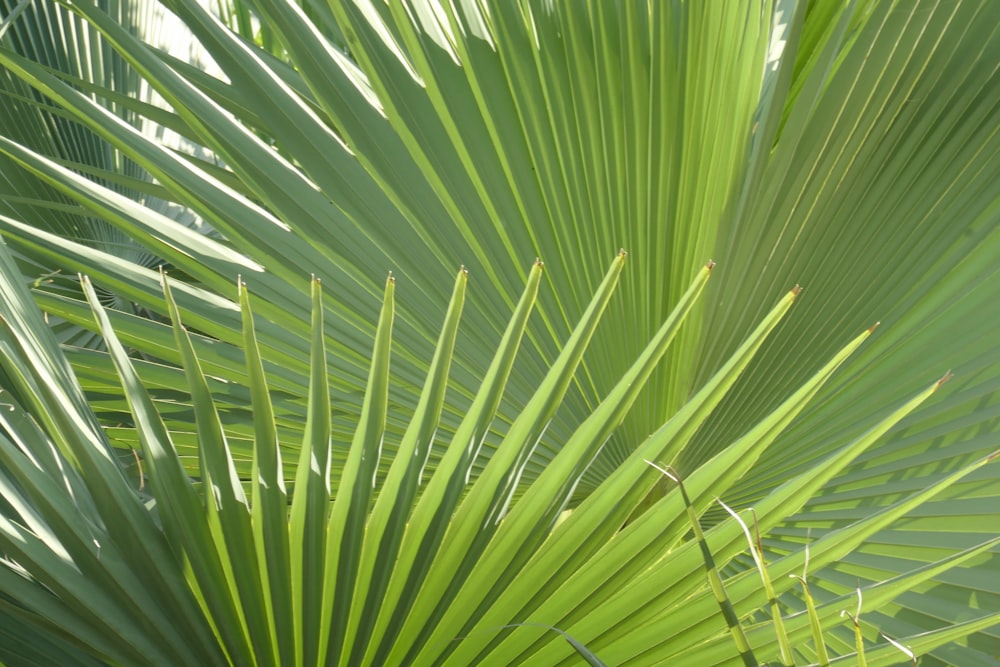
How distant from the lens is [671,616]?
2.15 feet

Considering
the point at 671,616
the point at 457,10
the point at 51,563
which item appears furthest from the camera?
the point at 457,10

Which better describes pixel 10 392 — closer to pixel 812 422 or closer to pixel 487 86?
pixel 487 86

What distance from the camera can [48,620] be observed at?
575 millimetres

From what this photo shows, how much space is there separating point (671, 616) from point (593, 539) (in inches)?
3.0

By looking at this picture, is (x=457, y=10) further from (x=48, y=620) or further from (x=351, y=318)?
(x=48, y=620)

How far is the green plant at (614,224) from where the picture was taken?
103cm

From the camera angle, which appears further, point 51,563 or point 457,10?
point 457,10

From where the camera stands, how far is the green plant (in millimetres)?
1030

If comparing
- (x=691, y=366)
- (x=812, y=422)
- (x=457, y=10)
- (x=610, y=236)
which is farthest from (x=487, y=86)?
(x=812, y=422)

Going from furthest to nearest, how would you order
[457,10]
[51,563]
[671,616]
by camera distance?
1. [457,10]
2. [671,616]
3. [51,563]

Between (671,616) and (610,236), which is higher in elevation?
(610,236)

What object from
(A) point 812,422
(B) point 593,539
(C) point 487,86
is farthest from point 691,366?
(B) point 593,539

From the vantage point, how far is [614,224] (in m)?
1.18

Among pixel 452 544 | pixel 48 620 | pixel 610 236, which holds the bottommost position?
pixel 48 620
